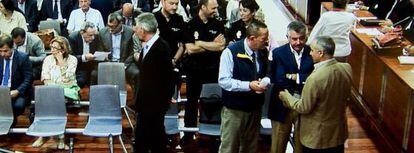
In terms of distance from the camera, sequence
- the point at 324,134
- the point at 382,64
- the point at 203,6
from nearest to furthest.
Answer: the point at 324,134 < the point at 203,6 < the point at 382,64

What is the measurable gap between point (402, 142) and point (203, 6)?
2317mm

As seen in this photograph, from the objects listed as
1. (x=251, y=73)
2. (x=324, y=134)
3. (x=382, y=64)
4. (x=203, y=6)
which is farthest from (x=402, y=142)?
(x=203, y=6)

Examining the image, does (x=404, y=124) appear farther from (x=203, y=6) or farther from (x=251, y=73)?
(x=203, y=6)


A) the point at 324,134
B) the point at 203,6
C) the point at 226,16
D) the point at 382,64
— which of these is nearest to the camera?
the point at 324,134

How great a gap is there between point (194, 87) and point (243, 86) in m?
1.35

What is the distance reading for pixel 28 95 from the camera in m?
6.63

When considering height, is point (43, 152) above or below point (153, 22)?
below

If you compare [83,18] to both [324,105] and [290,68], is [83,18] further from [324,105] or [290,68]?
[324,105]

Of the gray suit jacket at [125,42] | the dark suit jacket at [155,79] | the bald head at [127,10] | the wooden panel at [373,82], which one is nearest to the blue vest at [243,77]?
the dark suit jacket at [155,79]

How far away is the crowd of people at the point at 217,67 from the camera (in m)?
4.82

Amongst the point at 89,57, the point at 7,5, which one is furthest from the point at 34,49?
the point at 7,5

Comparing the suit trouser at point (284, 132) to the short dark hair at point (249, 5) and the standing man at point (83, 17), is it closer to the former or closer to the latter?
the short dark hair at point (249, 5)

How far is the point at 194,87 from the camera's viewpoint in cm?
624

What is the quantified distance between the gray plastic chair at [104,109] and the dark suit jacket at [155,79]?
0.80 metres
